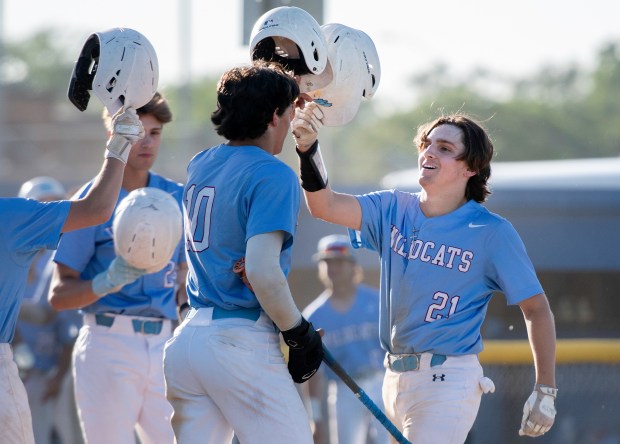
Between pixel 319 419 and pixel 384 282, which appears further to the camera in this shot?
pixel 319 419

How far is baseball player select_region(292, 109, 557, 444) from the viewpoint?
14.7 feet

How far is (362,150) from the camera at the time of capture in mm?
60156

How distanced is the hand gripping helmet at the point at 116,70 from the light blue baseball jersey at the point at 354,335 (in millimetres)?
3759

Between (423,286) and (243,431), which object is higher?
(423,286)

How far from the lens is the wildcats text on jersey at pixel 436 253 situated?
4.52 meters

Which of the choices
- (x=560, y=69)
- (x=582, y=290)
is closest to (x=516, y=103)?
(x=560, y=69)

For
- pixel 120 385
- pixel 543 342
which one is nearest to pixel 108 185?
pixel 120 385

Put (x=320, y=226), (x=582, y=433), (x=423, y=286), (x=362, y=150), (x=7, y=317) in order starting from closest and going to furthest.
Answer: (x=7, y=317) < (x=423, y=286) < (x=582, y=433) < (x=320, y=226) < (x=362, y=150)

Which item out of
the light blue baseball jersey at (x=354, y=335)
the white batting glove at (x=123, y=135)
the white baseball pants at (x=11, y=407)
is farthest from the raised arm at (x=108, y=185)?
the light blue baseball jersey at (x=354, y=335)

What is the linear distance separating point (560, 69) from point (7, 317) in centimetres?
4881

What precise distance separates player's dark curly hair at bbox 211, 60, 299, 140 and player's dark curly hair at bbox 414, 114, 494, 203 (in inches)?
36.1

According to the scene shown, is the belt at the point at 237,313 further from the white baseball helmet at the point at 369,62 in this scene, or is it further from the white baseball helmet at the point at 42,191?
the white baseball helmet at the point at 42,191

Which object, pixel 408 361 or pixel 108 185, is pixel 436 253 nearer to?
pixel 408 361

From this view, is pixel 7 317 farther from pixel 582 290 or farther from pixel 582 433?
pixel 582 290
